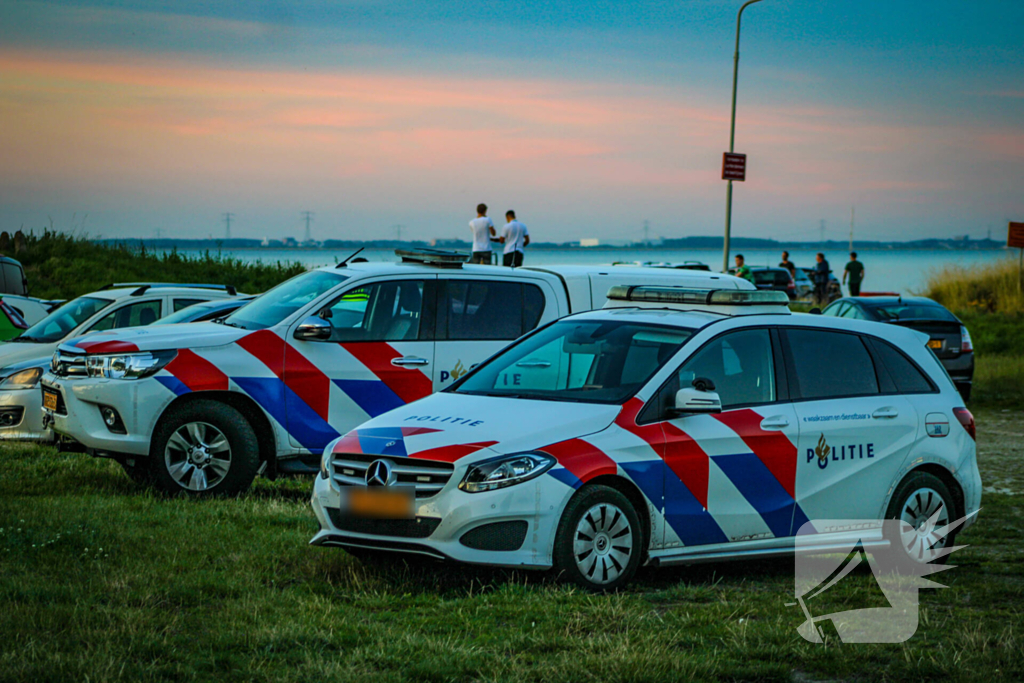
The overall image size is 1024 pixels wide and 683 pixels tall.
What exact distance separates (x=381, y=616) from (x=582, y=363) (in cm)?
214

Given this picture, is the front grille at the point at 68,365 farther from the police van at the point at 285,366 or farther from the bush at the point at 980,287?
the bush at the point at 980,287

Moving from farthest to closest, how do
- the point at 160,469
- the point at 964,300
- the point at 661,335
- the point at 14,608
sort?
1. the point at 964,300
2. the point at 160,469
3. the point at 661,335
4. the point at 14,608

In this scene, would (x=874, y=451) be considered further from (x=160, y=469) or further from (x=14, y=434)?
(x=14, y=434)

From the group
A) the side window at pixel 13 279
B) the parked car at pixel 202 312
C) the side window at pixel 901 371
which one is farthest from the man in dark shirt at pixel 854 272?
the side window at pixel 901 371

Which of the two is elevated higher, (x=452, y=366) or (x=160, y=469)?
(x=452, y=366)

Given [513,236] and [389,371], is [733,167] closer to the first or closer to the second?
[513,236]

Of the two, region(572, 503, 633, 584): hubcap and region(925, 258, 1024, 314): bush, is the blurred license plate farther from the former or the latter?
region(925, 258, 1024, 314): bush

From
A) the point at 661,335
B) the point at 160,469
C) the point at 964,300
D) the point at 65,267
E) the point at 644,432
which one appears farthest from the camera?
the point at 964,300

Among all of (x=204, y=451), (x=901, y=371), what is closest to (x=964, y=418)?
(x=901, y=371)

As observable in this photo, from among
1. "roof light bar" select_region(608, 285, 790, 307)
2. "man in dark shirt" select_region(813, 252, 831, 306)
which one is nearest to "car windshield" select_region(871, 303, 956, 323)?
"roof light bar" select_region(608, 285, 790, 307)

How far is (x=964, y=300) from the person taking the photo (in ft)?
105

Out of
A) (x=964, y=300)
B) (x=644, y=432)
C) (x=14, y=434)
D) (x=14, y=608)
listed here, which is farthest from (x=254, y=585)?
(x=964, y=300)

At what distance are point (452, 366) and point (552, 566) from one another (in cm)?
362

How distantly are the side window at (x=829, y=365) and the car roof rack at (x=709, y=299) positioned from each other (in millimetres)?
288
